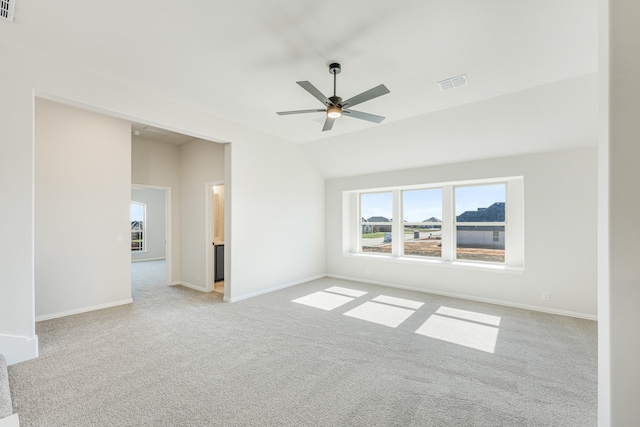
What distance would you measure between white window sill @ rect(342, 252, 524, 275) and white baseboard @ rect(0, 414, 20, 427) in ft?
17.7

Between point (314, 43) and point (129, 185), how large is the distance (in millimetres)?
4024

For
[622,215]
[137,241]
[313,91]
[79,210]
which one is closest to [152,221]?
[137,241]

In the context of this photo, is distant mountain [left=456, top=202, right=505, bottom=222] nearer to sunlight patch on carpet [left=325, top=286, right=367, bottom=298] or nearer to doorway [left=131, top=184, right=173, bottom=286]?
sunlight patch on carpet [left=325, top=286, right=367, bottom=298]

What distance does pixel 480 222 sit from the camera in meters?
5.10

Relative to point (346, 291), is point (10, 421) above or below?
above

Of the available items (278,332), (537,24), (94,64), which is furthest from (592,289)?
(94,64)

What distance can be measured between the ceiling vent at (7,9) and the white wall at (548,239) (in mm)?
5719

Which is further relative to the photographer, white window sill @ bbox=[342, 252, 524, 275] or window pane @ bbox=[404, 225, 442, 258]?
window pane @ bbox=[404, 225, 442, 258]

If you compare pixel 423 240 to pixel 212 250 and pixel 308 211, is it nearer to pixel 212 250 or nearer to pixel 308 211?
pixel 308 211

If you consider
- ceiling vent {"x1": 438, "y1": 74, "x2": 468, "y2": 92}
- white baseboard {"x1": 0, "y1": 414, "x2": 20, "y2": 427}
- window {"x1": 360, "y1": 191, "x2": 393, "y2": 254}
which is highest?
ceiling vent {"x1": 438, "y1": 74, "x2": 468, "y2": 92}

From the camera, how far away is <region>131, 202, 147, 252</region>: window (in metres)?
9.66

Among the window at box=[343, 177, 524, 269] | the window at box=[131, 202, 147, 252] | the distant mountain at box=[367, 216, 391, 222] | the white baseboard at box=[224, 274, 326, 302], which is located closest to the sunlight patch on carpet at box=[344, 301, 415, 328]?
the window at box=[343, 177, 524, 269]

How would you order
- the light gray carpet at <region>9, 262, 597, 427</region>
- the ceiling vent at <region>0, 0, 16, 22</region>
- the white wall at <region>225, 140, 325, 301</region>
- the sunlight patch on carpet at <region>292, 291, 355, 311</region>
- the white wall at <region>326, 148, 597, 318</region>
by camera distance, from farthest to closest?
1. the white wall at <region>225, 140, 325, 301</region>
2. the sunlight patch on carpet at <region>292, 291, 355, 311</region>
3. the white wall at <region>326, 148, 597, 318</region>
4. the ceiling vent at <region>0, 0, 16, 22</region>
5. the light gray carpet at <region>9, 262, 597, 427</region>

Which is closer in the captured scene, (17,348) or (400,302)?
(17,348)
